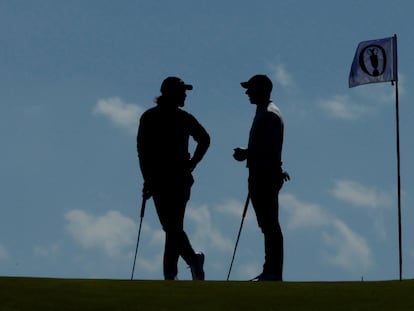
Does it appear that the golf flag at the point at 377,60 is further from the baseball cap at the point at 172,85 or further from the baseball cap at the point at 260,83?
→ the baseball cap at the point at 172,85

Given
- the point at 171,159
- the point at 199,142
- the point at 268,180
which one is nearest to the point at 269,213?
the point at 268,180

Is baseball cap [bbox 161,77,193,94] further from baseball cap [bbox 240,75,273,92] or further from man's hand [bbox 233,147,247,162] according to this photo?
man's hand [bbox 233,147,247,162]

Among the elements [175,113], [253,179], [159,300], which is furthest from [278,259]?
[159,300]

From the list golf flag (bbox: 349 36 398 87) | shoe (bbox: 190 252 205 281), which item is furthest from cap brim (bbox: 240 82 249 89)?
golf flag (bbox: 349 36 398 87)

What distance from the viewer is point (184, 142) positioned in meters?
20.3

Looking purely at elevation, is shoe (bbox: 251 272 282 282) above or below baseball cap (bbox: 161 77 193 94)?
below

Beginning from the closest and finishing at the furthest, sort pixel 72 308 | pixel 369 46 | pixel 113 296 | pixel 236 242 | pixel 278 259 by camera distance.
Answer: pixel 72 308
pixel 113 296
pixel 278 259
pixel 236 242
pixel 369 46

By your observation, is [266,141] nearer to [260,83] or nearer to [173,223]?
[260,83]

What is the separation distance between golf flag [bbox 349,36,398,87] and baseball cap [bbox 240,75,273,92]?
547cm

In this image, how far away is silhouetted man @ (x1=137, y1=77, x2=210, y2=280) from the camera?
20062 millimetres

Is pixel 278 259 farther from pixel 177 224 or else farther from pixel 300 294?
pixel 300 294

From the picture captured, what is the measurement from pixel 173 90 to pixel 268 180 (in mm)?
2182

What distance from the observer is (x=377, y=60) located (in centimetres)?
2548

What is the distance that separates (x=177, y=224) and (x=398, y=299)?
184 inches
